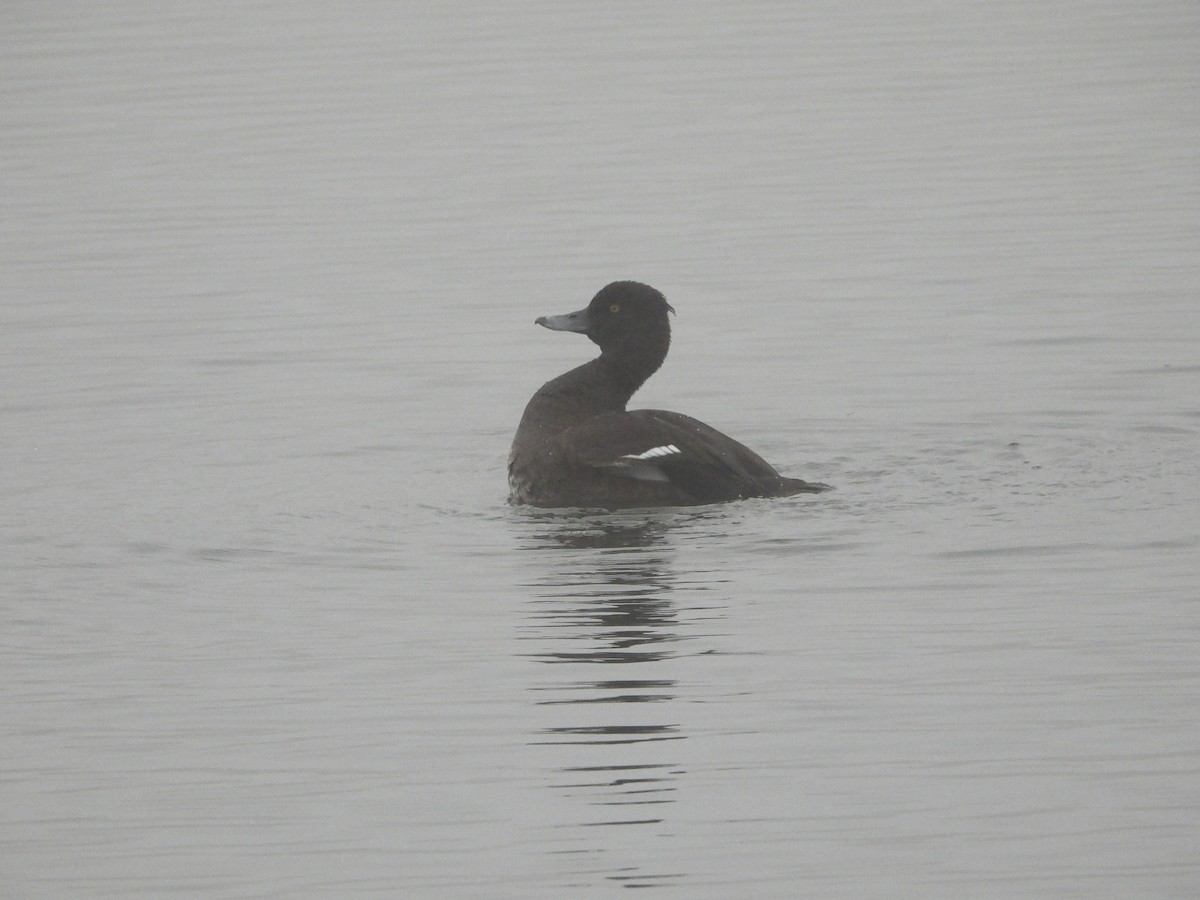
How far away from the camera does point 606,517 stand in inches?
433

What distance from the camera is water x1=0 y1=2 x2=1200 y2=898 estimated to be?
6.76m

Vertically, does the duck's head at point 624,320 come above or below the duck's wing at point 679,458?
above

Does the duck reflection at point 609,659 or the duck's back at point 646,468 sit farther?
the duck's back at point 646,468

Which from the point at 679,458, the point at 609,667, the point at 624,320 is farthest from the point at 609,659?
the point at 624,320

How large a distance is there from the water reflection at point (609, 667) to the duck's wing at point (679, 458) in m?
0.34

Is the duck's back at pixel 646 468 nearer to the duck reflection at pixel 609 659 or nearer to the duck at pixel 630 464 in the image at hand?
the duck at pixel 630 464

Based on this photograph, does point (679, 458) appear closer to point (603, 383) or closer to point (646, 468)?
point (646, 468)

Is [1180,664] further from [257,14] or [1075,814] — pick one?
[257,14]

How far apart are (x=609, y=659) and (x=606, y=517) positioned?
2772 mm

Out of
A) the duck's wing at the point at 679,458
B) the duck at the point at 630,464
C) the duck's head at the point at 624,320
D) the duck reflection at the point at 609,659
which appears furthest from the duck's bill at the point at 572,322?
the duck reflection at the point at 609,659

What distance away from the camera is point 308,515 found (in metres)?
11.1

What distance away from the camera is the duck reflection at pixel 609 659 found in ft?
23.0

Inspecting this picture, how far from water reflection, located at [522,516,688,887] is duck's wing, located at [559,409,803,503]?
13.3 inches

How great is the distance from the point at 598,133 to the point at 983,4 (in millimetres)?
12893
